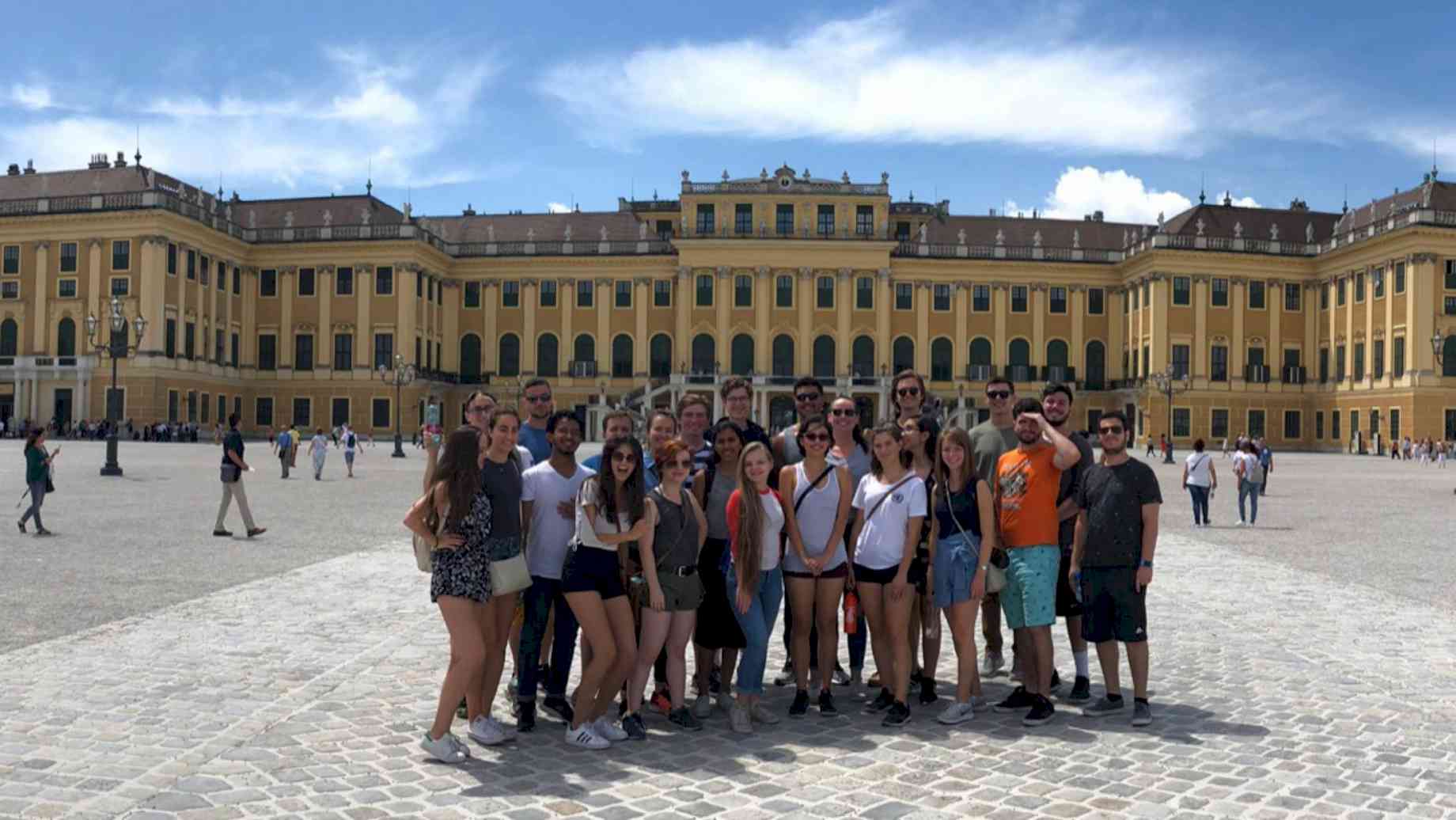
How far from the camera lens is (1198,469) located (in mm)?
17766

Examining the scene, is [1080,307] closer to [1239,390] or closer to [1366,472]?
[1239,390]

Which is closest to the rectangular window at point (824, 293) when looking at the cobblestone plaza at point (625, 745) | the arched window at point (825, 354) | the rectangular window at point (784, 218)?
the arched window at point (825, 354)

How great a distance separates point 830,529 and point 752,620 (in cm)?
61

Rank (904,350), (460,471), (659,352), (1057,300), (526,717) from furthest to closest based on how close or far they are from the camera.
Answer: (1057,300) < (659,352) < (904,350) < (526,717) < (460,471)

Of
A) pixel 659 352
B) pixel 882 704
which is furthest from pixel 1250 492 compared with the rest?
pixel 659 352

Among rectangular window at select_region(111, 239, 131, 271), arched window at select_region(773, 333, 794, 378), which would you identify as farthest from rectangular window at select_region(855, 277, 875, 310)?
rectangular window at select_region(111, 239, 131, 271)

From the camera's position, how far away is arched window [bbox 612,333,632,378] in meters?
65.6

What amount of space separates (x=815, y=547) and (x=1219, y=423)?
59.5m

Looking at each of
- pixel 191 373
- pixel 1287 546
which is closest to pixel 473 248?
pixel 191 373

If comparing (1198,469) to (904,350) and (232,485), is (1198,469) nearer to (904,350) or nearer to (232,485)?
(232,485)

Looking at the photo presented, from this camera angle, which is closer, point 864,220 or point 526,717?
point 526,717

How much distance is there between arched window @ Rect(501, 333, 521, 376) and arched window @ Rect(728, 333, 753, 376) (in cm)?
1176

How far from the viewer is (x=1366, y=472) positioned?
36031 millimetres

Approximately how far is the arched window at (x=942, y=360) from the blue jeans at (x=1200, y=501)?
46.5 meters
